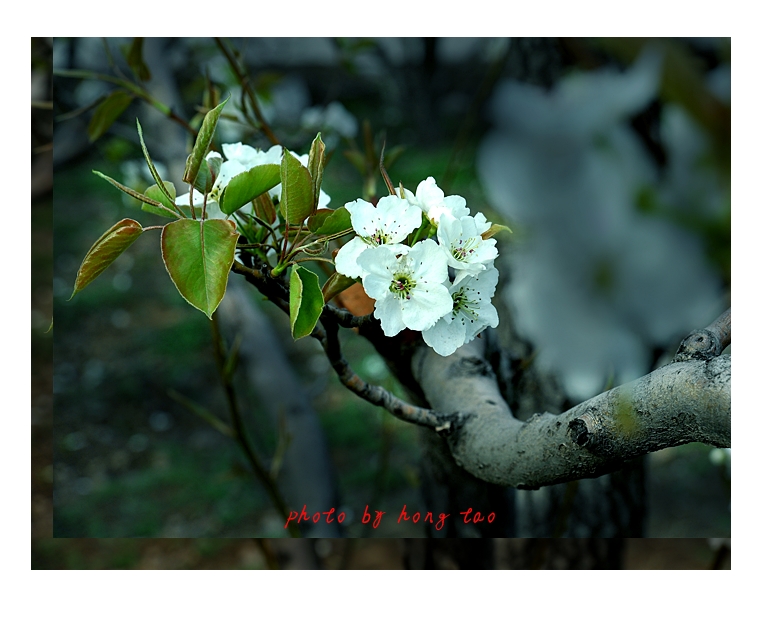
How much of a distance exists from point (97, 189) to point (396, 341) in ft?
4.97

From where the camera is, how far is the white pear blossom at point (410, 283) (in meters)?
0.38

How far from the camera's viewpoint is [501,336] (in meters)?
0.76

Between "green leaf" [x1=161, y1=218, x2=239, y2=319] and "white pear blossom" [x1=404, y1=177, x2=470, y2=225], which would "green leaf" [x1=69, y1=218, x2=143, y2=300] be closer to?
"green leaf" [x1=161, y1=218, x2=239, y2=319]

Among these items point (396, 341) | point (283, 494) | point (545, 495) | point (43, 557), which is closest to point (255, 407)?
point (283, 494)

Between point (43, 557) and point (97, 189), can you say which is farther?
point (97, 189)

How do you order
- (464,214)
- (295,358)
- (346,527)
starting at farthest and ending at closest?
1. (295,358)
2. (346,527)
3. (464,214)

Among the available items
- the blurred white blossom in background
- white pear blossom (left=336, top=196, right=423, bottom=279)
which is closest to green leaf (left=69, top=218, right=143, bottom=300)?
white pear blossom (left=336, top=196, right=423, bottom=279)

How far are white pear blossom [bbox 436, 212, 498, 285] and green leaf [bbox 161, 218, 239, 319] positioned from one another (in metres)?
0.12

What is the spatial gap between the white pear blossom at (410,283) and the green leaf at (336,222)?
49mm

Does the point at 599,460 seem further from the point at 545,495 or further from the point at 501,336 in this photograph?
the point at 545,495

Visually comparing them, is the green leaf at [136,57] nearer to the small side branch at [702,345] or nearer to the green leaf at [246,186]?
the green leaf at [246,186]

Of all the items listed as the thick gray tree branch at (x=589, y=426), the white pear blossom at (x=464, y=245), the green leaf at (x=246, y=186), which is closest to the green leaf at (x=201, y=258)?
the green leaf at (x=246, y=186)

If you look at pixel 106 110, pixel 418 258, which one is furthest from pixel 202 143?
pixel 106 110

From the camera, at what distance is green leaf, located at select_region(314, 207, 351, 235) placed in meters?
0.41
